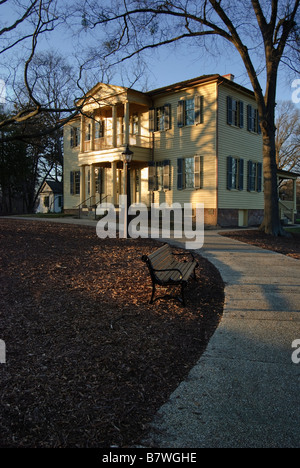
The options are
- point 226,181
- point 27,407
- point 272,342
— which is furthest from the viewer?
point 226,181

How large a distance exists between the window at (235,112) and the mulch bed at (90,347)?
12.8m

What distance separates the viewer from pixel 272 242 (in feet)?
43.1

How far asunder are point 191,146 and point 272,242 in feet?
25.4

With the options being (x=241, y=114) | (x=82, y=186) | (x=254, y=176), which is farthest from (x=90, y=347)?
(x=82, y=186)

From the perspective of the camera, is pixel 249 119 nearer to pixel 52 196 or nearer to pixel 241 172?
pixel 241 172

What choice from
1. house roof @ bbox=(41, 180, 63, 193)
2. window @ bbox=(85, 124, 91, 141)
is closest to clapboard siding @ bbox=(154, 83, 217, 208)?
window @ bbox=(85, 124, 91, 141)

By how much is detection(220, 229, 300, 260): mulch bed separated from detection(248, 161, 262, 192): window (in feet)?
18.8

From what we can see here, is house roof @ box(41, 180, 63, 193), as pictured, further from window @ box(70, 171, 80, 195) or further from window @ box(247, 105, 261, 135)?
window @ box(247, 105, 261, 135)

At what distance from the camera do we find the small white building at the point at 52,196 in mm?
41344

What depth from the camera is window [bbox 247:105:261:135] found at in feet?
66.2
